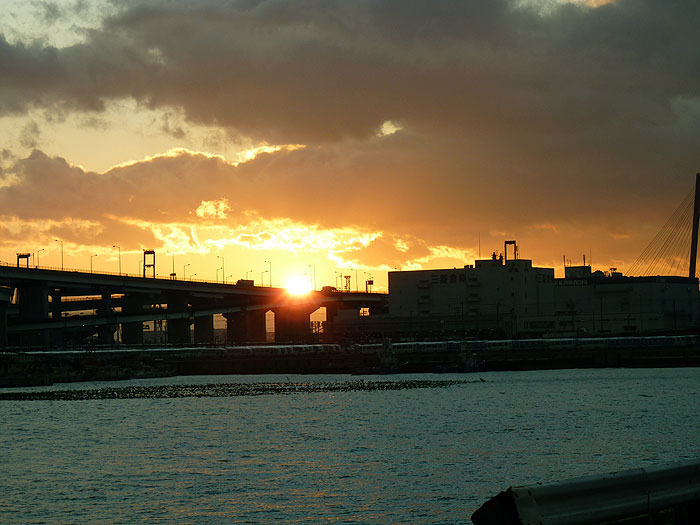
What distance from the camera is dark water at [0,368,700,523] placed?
35.8 m

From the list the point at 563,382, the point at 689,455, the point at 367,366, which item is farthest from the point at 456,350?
the point at 689,455

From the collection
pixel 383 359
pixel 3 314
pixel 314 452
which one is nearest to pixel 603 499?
pixel 314 452

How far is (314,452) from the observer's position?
5444 centimetres

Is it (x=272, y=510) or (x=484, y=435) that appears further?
(x=484, y=435)

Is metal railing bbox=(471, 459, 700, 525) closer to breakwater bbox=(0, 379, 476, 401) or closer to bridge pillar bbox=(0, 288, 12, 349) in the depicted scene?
breakwater bbox=(0, 379, 476, 401)

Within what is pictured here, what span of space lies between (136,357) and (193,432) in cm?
13027

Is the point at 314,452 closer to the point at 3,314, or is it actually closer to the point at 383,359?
the point at 383,359

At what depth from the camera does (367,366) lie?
182 m

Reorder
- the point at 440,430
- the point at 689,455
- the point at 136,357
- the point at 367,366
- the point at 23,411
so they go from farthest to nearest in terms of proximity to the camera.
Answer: the point at 136,357 < the point at 367,366 < the point at 23,411 < the point at 440,430 < the point at 689,455

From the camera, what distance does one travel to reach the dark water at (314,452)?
35812 mm

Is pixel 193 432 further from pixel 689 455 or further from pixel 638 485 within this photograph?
pixel 638 485

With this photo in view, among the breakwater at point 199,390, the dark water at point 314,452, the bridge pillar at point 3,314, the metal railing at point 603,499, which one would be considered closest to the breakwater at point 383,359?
the bridge pillar at point 3,314

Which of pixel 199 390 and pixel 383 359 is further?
pixel 383 359

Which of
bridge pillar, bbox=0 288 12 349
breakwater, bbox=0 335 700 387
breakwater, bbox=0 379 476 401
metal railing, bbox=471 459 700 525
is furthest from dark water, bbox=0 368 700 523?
bridge pillar, bbox=0 288 12 349
